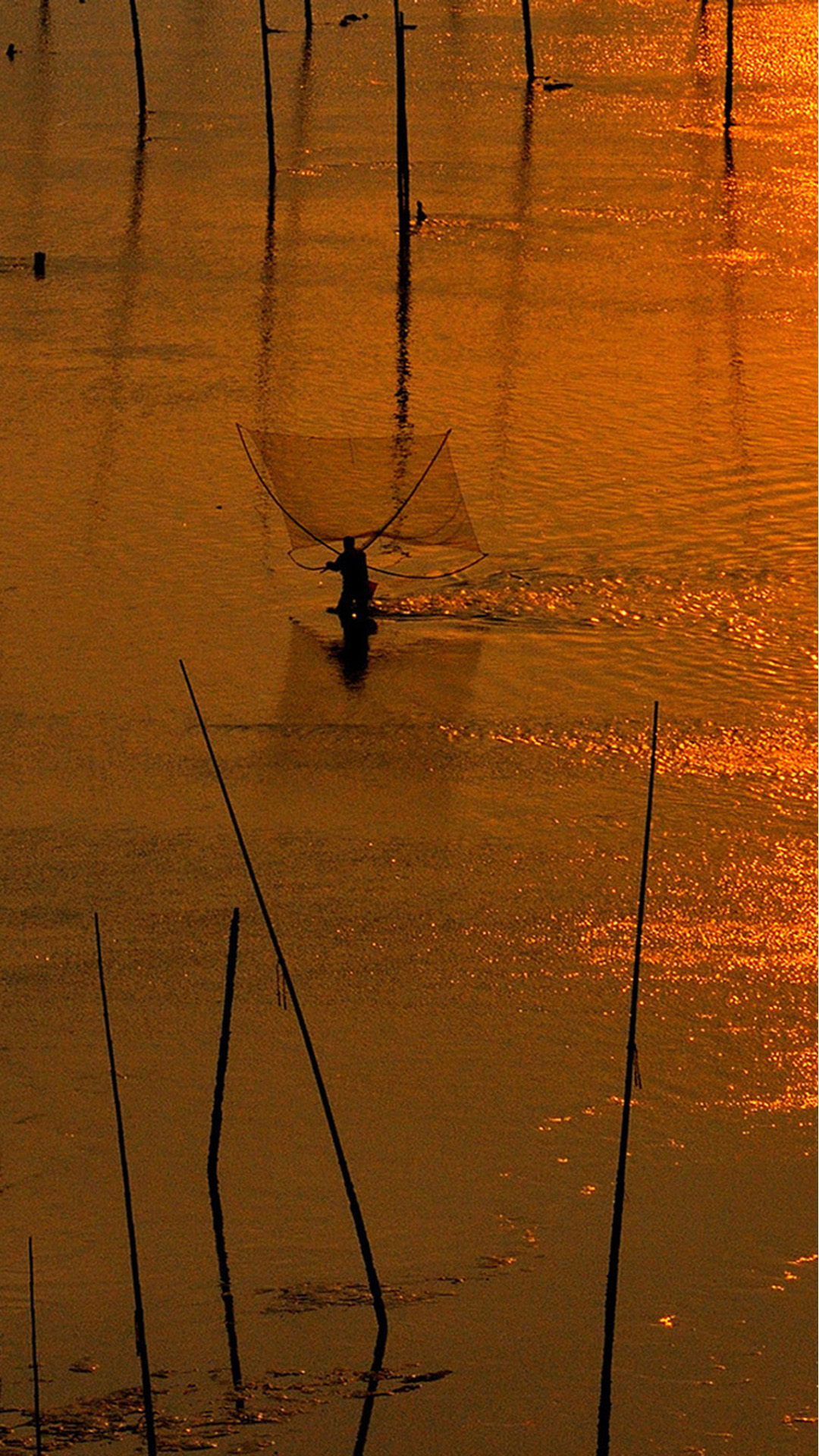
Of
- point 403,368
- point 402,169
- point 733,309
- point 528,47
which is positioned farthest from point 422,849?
point 528,47

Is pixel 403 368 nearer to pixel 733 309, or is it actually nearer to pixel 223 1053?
pixel 733 309

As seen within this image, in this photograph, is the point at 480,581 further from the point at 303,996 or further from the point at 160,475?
the point at 303,996

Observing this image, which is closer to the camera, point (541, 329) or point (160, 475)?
point (160, 475)

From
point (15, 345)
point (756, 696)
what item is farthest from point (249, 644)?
point (15, 345)

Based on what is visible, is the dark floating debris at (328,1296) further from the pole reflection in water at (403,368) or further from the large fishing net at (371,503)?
the pole reflection in water at (403,368)

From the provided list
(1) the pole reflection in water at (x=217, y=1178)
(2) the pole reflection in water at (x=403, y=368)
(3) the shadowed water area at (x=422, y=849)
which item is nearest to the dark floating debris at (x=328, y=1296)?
(3) the shadowed water area at (x=422, y=849)

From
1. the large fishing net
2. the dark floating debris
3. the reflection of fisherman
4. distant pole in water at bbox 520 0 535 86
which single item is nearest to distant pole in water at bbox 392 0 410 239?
distant pole in water at bbox 520 0 535 86

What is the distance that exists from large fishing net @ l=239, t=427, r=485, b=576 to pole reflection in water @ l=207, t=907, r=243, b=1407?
6.40 m

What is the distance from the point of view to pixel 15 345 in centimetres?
2055

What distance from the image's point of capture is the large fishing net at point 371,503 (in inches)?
535

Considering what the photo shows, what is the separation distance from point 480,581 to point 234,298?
9.49m

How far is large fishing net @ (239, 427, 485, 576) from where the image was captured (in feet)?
44.6

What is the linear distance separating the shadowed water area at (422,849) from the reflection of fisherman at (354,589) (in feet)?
0.87

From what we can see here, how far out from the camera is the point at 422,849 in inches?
411
